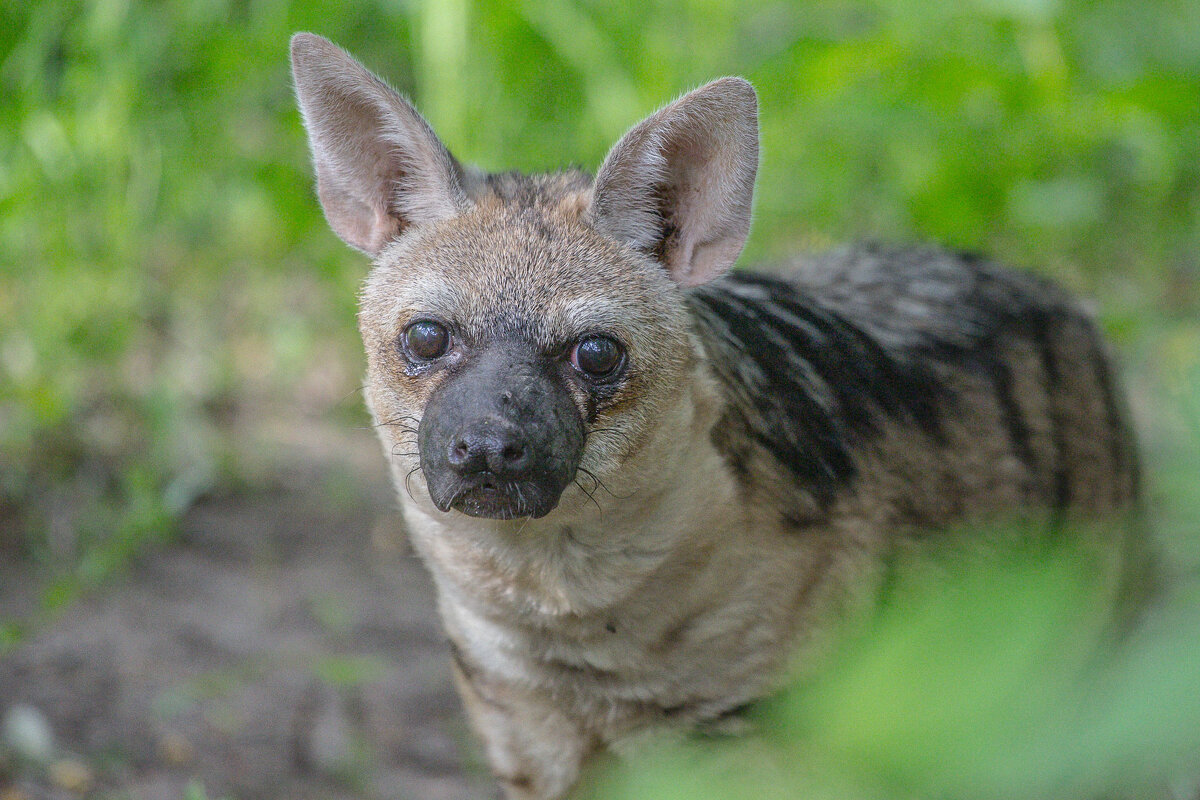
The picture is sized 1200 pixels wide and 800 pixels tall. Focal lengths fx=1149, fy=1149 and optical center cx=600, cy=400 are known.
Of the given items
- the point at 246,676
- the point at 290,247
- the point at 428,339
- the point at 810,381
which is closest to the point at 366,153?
the point at 428,339

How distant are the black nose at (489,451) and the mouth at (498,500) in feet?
0.13

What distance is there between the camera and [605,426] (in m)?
2.65

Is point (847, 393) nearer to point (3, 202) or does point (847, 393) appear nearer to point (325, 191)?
point (325, 191)

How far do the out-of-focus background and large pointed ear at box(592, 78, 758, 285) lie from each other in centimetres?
125

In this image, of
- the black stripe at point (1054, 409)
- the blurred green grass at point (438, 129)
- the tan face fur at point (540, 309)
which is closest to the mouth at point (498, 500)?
the tan face fur at point (540, 309)

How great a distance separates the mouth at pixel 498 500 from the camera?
242cm

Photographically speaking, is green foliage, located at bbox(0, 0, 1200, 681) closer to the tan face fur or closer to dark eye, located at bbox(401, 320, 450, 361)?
the tan face fur

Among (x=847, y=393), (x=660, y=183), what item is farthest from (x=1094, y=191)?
(x=660, y=183)

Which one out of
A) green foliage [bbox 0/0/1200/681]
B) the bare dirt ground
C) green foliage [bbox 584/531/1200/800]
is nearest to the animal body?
the bare dirt ground

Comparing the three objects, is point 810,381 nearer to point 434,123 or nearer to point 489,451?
point 489,451

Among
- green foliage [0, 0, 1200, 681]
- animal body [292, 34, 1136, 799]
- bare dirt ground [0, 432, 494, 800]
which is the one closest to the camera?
animal body [292, 34, 1136, 799]

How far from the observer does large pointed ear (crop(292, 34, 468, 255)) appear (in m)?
2.79

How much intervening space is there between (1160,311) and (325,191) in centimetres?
504

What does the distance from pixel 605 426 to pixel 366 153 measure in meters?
1.00
